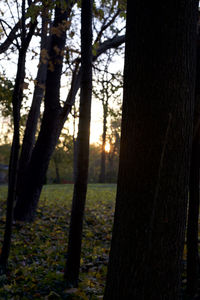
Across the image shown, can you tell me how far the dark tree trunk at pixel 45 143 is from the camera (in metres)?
7.33

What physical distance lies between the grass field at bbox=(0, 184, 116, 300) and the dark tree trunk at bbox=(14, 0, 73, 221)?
1.70 ft

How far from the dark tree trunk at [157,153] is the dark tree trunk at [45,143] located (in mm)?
5143

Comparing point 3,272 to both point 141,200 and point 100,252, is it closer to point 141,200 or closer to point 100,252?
point 100,252

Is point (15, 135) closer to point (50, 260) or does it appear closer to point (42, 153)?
point (50, 260)

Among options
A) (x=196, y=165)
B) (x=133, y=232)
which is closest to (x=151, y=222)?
(x=133, y=232)

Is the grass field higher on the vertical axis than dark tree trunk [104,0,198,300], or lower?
lower

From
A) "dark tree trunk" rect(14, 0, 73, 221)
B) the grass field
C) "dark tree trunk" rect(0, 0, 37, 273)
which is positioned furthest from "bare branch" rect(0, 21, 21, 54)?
the grass field

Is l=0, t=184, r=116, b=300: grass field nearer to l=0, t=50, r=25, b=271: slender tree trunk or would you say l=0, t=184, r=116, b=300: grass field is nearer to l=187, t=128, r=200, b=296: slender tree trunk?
l=0, t=50, r=25, b=271: slender tree trunk

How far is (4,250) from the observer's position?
4.43 m

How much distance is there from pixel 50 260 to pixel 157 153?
387 cm

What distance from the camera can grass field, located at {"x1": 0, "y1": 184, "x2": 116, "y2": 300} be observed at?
12.5ft

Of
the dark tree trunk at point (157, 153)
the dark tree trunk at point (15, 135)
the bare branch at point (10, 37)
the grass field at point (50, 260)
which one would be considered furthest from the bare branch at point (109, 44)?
the dark tree trunk at point (157, 153)

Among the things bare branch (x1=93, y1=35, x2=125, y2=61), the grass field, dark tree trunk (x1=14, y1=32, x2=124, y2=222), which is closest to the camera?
the grass field

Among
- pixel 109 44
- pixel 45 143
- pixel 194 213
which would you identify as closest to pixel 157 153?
pixel 194 213
